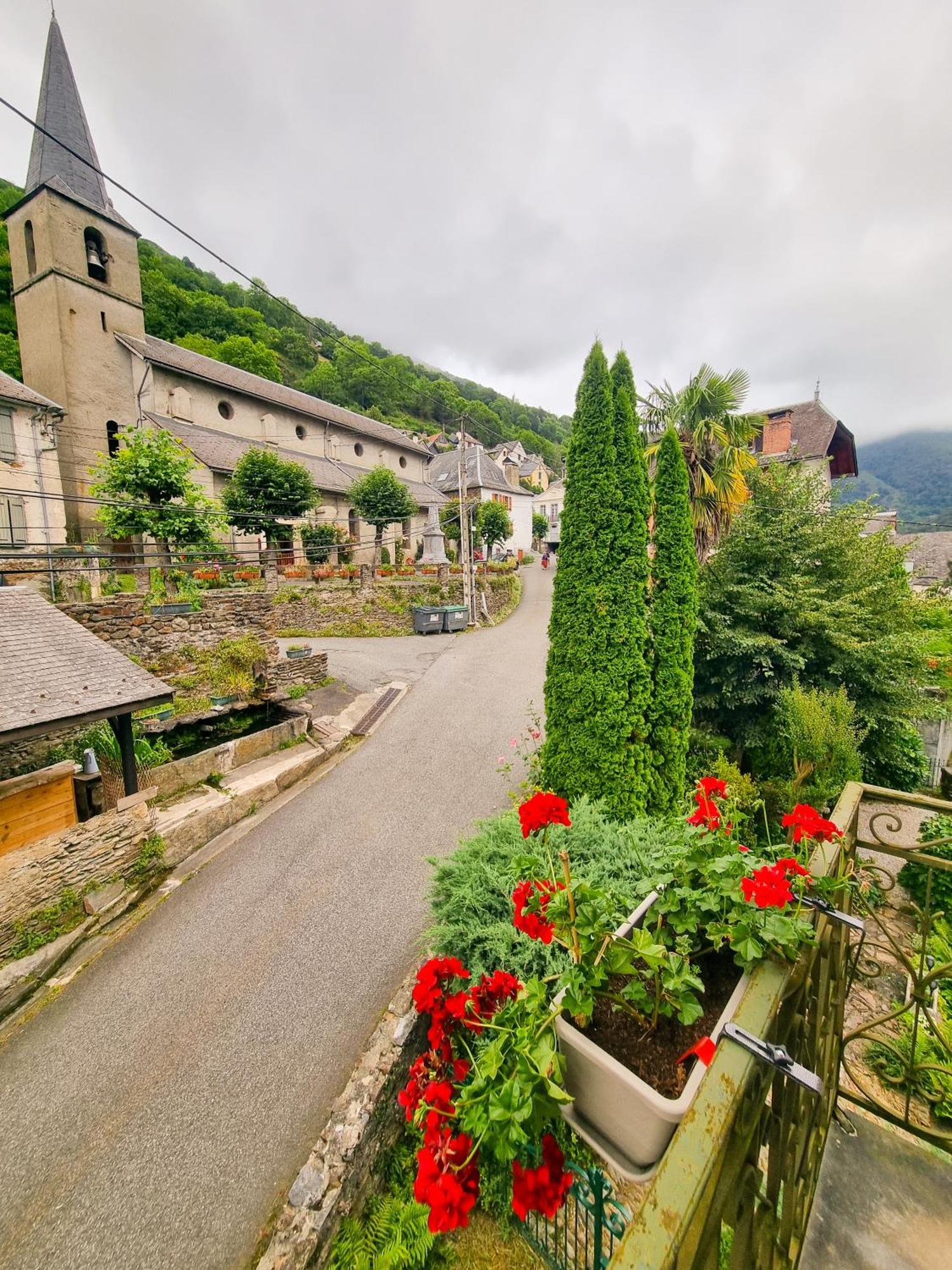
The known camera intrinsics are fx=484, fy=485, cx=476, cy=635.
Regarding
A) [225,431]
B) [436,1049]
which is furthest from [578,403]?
[225,431]

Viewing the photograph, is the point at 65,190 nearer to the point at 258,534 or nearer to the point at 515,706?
the point at 258,534

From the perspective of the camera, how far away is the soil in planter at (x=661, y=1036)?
1.76 meters

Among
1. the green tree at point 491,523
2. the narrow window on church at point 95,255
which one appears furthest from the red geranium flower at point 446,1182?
the narrow window on church at point 95,255

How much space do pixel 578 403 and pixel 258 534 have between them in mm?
17614

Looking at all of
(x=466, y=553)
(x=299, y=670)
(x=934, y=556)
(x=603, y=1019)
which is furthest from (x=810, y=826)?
(x=934, y=556)

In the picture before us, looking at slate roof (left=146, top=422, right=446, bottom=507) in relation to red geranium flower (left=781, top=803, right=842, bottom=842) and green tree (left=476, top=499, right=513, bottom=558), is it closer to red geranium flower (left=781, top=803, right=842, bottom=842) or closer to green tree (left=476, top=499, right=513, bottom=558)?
green tree (left=476, top=499, right=513, bottom=558)

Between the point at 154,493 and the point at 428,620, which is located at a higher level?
the point at 154,493

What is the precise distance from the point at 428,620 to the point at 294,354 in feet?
147

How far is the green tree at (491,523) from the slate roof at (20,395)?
60.0ft

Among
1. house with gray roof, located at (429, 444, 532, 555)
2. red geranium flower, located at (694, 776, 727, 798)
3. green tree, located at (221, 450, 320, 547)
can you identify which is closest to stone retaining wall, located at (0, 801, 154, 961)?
red geranium flower, located at (694, 776, 727, 798)

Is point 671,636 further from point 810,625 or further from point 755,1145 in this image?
point 755,1145

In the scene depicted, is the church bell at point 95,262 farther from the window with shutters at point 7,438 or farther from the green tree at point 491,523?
the green tree at point 491,523

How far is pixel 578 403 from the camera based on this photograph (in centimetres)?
579

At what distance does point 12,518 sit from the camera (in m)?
16.9
